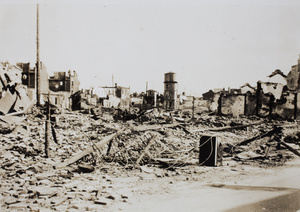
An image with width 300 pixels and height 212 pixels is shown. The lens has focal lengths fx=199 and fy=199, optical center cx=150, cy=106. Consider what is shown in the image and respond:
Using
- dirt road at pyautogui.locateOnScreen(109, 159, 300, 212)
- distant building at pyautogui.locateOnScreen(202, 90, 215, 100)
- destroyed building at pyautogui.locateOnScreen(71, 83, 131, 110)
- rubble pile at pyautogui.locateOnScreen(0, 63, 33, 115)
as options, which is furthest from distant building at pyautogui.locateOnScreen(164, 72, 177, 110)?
dirt road at pyautogui.locateOnScreen(109, 159, 300, 212)

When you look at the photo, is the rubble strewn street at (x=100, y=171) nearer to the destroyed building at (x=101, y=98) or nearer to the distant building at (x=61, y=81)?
the destroyed building at (x=101, y=98)

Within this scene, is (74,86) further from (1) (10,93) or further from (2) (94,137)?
(2) (94,137)

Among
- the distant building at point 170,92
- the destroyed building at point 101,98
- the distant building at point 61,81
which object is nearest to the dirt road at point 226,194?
the destroyed building at point 101,98

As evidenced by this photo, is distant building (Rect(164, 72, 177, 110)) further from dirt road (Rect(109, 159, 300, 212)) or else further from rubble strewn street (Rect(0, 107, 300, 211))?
dirt road (Rect(109, 159, 300, 212))

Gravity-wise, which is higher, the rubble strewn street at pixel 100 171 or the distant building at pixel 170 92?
the distant building at pixel 170 92

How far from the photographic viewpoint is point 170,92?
138 ft

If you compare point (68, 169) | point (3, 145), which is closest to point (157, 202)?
point (68, 169)

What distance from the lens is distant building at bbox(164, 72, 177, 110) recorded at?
41906mm

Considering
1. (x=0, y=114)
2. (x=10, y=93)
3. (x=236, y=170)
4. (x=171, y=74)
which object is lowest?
(x=236, y=170)

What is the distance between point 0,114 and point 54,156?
19.4 feet

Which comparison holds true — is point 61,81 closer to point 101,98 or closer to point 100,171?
point 101,98

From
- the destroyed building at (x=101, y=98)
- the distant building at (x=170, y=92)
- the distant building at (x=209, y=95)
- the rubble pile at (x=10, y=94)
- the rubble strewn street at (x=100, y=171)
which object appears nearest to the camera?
the rubble strewn street at (x=100, y=171)

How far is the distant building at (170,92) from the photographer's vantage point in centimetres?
4191

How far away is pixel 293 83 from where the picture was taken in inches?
770
